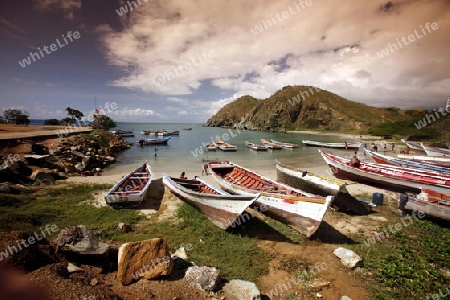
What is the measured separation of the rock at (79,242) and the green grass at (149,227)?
2.67m

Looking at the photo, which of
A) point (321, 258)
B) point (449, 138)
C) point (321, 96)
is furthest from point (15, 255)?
point (321, 96)

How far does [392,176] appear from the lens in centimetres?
1557

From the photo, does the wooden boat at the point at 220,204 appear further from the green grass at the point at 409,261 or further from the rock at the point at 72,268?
the rock at the point at 72,268

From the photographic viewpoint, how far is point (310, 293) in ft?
20.3

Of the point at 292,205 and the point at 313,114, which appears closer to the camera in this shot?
the point at 292,205

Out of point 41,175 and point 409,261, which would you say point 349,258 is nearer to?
point 409,261

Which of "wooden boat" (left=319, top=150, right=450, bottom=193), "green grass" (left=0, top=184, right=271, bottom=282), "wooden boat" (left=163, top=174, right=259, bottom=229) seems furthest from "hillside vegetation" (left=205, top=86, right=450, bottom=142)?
"green grass" (left=0, top=184, right=271, bottom=282)

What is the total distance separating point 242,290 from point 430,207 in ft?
34.7

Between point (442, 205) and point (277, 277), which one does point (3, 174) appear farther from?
point (442, 205)

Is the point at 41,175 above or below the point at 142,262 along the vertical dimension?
below

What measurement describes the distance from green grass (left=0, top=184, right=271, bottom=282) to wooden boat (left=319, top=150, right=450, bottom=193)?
12773 mm

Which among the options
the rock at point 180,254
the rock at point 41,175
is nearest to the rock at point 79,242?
the rock at point 180,254

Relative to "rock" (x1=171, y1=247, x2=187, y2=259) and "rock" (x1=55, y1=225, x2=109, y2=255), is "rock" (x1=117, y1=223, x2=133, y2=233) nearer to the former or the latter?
"rock" (x1=171, y1=247, x2=187, y2=259)

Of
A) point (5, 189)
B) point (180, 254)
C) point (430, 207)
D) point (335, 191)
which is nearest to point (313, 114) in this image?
point (430, 207)
